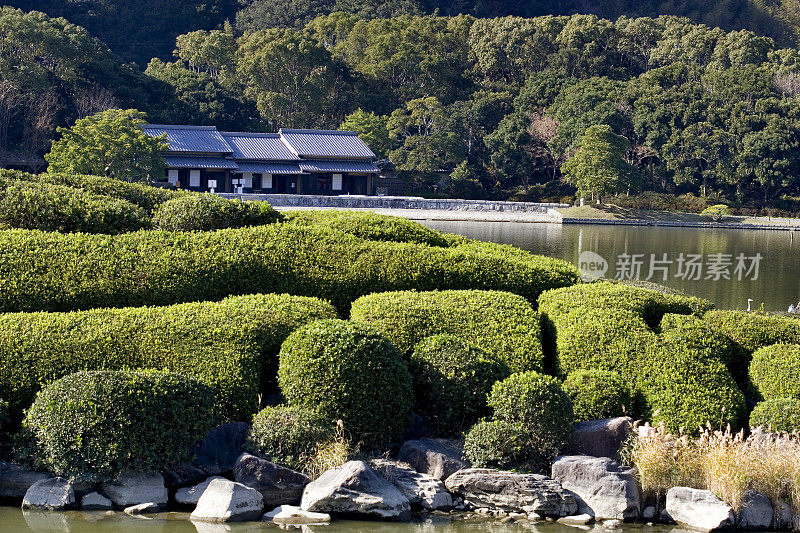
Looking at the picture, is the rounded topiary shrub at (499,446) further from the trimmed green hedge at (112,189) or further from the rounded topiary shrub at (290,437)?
the trimmed green hedge at (112,189)

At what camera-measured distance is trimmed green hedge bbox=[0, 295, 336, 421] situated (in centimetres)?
976

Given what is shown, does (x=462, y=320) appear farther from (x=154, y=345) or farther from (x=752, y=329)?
(x=752, y=329)

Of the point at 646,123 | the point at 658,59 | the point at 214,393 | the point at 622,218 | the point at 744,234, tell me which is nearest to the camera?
the point at 214,393

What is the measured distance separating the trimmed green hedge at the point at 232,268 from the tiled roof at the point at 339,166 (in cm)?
4563

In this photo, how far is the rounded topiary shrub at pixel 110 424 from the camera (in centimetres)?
890

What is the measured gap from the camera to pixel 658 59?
7325 cm

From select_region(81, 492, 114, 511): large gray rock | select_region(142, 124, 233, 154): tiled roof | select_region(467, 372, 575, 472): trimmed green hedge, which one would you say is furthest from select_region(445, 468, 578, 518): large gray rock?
select_region(142, 124, 233, 154): tiled roof

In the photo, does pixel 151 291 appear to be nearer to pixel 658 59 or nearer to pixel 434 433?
pixel 434 433

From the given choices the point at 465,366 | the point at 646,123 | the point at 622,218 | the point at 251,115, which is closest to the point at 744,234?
the point at 622,218

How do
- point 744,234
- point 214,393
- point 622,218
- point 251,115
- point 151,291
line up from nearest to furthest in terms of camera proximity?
1. point 214,393
2. point 151,291
3. point 744,234
4. point 622,218
5. point 251,115

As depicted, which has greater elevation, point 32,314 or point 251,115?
point 251,115

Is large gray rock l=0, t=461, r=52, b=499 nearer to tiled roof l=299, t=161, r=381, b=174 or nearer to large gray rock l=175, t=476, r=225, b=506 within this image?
large gray rock l=175, t=476, r=225, b=506

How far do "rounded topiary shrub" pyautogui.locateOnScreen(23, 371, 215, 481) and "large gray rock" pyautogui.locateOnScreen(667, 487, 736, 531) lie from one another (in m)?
4.57

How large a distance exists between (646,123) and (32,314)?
56.1 m
